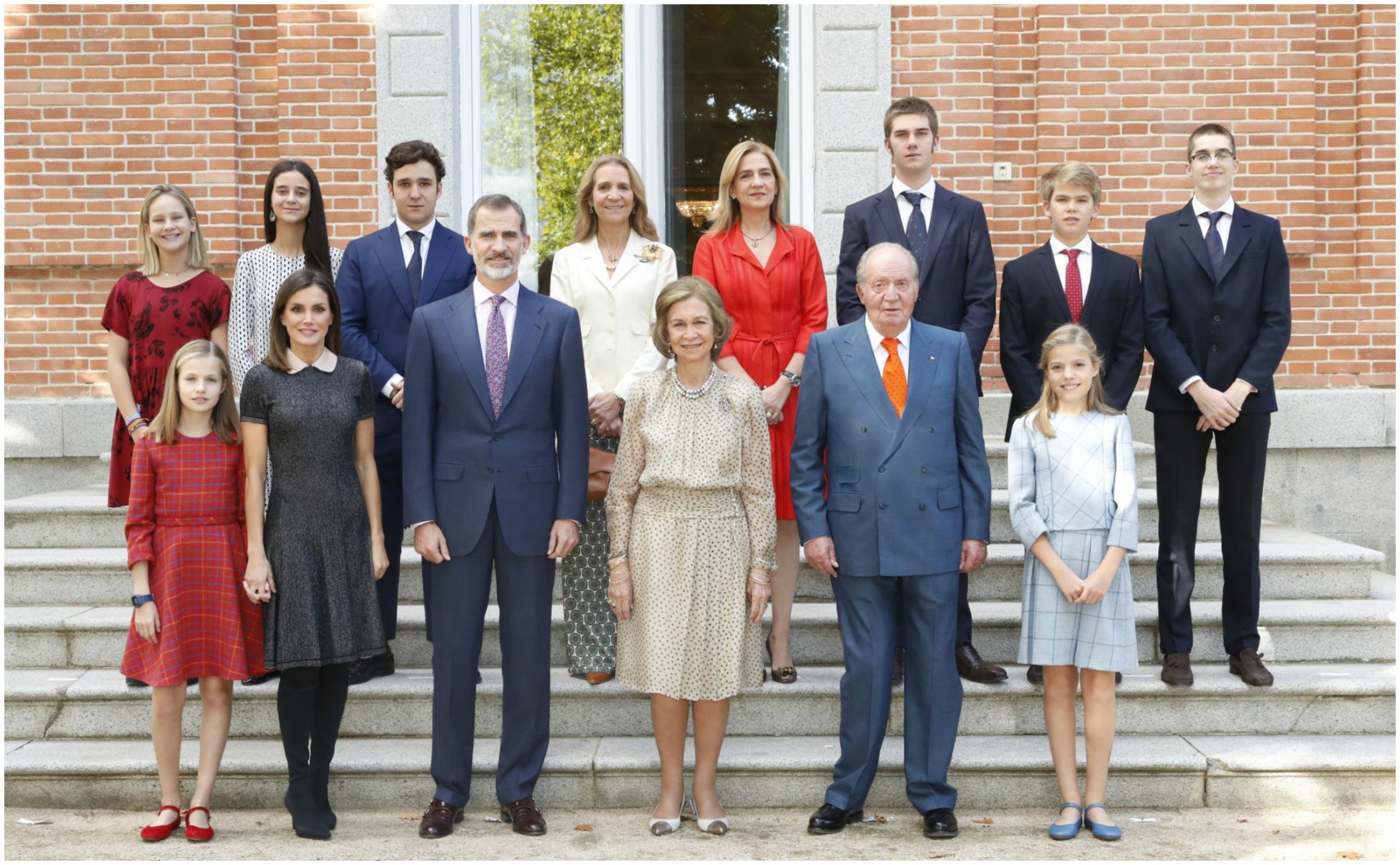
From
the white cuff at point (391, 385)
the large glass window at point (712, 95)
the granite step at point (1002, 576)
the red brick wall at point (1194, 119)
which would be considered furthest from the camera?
Answer: the large glass window at point (712, 95)

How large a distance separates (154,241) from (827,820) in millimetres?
3521

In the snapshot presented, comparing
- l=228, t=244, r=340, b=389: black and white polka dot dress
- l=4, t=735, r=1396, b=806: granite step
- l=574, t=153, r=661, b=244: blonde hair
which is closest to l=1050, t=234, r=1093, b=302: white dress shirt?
l=574, t=153, r=661, b=244: blonde hair

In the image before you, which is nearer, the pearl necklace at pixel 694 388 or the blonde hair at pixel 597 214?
the pearl necklace at pixel 694 388

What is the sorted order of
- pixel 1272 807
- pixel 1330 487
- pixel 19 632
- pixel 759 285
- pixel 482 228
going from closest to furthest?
pixel 482 228
pixel 1272 807
pixel 759 285
pixel 19 632
pixel 1330 487

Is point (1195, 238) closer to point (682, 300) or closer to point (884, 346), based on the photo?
point (884, 346)

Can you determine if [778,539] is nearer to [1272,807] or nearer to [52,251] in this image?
[1272,807]

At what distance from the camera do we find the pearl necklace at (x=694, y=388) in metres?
4.17

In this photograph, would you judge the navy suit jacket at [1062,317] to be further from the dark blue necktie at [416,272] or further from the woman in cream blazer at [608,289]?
the dark blue necktie at [416,272]

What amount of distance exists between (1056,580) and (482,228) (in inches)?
94.9

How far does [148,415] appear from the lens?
491cm

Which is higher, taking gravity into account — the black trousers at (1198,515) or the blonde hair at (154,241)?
the blonde hair at (154,241)

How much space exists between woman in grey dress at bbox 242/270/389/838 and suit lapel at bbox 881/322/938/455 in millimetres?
1944

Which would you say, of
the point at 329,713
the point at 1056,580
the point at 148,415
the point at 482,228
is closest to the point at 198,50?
the point at 148,415

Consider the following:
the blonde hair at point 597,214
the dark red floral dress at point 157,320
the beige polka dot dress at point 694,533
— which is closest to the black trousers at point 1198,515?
the beige polka dot dress at point 694,533
